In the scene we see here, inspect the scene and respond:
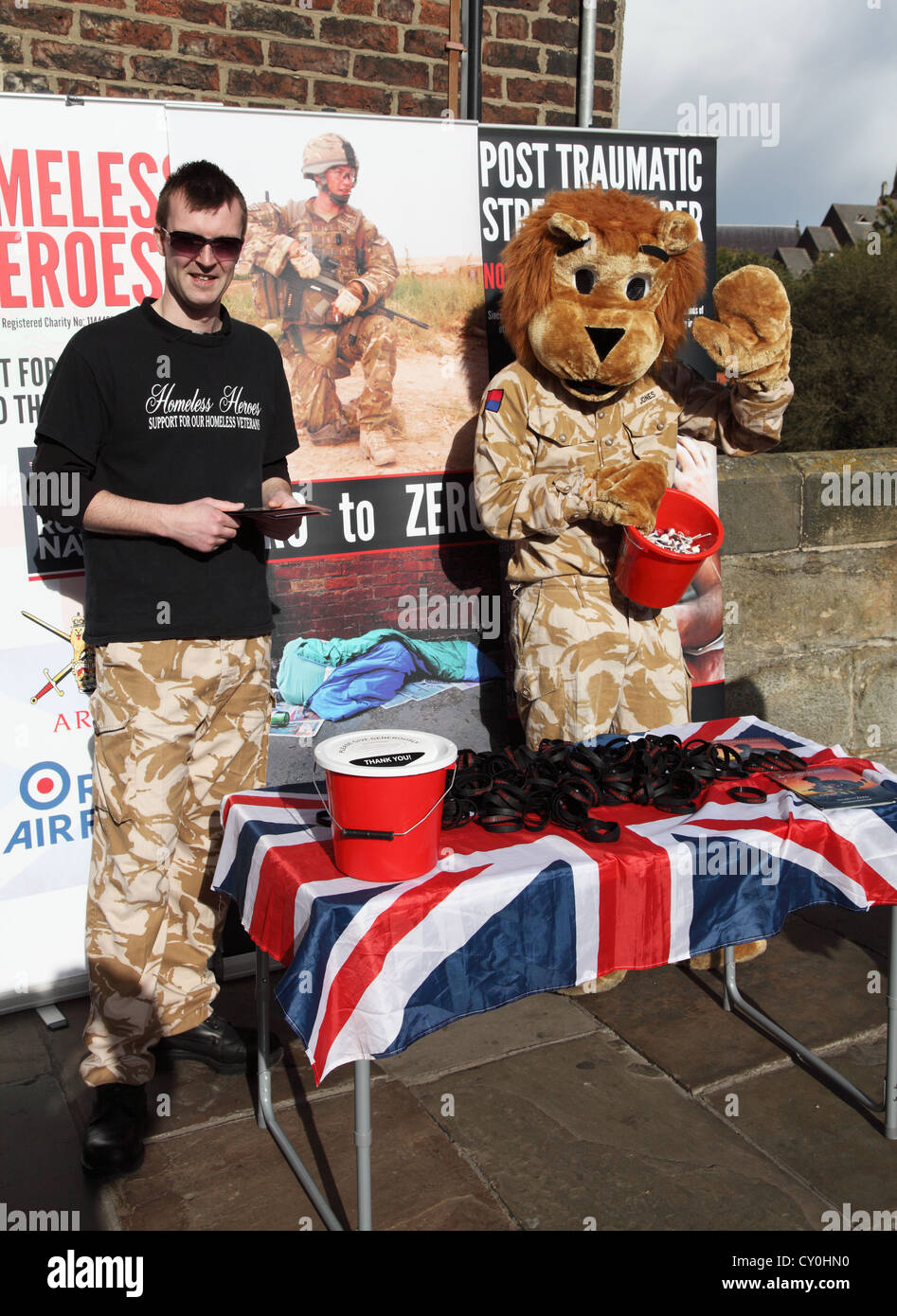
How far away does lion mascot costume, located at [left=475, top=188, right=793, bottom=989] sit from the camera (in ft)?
11.6

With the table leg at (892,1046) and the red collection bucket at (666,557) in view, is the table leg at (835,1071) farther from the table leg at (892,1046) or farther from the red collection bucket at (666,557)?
the red collection bucket at (666,557)

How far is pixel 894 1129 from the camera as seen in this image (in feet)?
9.35

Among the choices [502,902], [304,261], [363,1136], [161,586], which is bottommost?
[363,1136]

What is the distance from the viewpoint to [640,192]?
168 inches

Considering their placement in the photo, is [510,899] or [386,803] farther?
[510,899]

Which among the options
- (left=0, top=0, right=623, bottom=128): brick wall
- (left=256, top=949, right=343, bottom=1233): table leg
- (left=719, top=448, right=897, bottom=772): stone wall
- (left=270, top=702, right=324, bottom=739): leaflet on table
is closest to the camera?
(left=256, top=949, right=343, bottom=1233): table leg

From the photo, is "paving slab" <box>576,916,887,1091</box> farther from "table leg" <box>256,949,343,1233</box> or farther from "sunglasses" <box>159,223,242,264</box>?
"sunglasses" <box>159,223,242,264</box>

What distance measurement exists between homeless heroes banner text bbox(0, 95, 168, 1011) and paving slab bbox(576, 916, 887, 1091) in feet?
5.96

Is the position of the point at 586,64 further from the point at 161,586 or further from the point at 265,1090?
the point at 265,1090

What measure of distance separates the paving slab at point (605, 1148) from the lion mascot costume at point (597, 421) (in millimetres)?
927

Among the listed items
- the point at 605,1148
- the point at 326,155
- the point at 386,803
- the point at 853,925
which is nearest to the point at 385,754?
the point at 386,803

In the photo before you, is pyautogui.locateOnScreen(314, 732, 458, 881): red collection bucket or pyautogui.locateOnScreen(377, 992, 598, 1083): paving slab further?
pyautogui.locateOnScreen(377, 992, 598, 1083): paving slab

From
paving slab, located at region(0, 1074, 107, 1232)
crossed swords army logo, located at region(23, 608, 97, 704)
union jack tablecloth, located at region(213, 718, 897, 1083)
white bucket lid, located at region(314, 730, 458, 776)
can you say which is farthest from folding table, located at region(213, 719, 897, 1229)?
crossed swords army logo, located at region(23, 608, 97, 704)

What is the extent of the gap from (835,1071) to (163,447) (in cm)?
257
